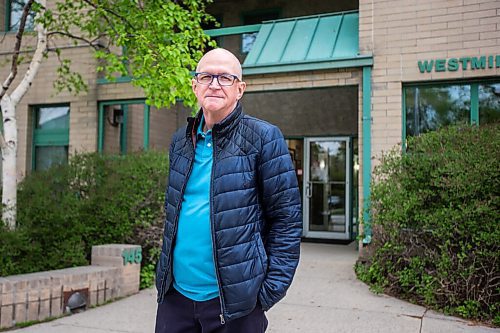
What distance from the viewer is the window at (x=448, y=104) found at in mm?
7352

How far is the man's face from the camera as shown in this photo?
2.12m

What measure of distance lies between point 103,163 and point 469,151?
4.76 m

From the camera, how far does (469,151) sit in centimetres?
518

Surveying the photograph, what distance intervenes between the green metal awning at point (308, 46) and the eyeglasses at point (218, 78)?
5.95m

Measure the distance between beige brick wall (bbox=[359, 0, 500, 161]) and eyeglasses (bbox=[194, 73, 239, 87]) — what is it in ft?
19.0

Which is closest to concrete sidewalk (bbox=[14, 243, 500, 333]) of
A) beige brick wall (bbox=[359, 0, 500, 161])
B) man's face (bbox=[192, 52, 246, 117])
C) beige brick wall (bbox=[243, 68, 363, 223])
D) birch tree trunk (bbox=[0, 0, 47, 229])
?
birch tree trunk (bbox=[0, 0, 47, 229])

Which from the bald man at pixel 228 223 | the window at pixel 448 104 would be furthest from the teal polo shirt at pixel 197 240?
the window at pixel 448 104

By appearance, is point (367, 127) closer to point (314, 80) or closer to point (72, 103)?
point (314, 80)

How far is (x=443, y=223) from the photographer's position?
509cm

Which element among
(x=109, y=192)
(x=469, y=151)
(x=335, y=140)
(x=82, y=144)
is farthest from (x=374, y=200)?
(x=82, y=144)

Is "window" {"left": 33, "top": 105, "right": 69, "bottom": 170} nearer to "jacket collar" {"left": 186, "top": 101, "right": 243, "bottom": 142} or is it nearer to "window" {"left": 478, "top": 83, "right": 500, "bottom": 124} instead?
"window" {"left": 478, "top": 83, "right": 500, "bottom": 124}

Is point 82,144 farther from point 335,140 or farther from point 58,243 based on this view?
point 335,140

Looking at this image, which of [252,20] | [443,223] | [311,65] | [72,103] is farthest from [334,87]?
[72,103]

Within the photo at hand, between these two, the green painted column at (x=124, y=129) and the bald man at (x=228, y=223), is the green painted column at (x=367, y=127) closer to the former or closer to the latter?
the green painted column at (x=124, y=129)
